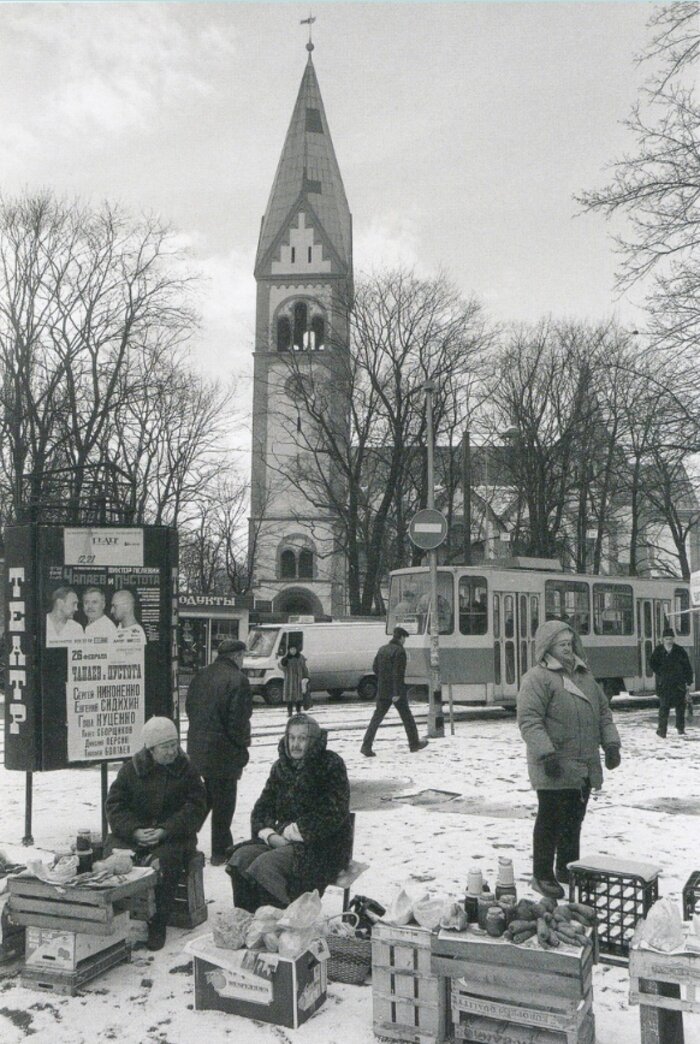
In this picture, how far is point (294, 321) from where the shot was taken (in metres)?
54.8

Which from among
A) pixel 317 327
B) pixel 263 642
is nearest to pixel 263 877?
pixel 263 642

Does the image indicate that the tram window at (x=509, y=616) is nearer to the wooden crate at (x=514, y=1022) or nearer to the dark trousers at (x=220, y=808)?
the dark trousers at (x=220, y=808)

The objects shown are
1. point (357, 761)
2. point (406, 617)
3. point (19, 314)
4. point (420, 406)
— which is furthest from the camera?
point (420, 406)

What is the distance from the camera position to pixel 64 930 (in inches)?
197

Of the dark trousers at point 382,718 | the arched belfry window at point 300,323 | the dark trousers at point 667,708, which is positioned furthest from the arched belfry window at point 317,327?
the dark trousers at point 382,718

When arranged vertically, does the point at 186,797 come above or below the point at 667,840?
above

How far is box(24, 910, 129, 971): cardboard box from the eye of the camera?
4984mm

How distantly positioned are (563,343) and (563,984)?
35.1m

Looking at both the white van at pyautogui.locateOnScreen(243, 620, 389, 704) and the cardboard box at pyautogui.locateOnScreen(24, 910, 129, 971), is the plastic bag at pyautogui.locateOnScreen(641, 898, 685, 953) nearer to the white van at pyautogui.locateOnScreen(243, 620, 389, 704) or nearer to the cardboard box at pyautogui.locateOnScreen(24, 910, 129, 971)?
the cardboard box at pyautogui.locateOnScreen(24, 910, 129, 971)

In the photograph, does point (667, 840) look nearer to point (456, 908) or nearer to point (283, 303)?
point (456, 908)

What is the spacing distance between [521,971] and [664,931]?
62 centimetres

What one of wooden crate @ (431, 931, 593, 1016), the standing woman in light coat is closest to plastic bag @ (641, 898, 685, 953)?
wooden crate @ (431, 931, 593, 1016)

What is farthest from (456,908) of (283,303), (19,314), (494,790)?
(283,303)

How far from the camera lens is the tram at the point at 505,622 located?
756 inches
